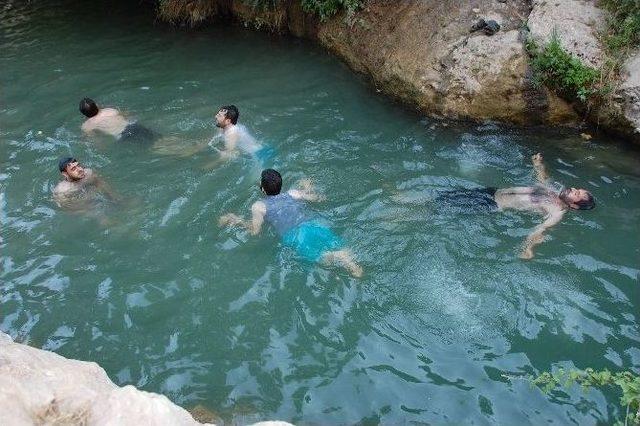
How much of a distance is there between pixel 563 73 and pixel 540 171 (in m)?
1.93

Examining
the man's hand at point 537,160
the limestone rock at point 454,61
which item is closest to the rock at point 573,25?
the limestone rock at point 454,61

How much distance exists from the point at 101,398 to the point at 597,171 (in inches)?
288

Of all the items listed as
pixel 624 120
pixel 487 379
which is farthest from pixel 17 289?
pixel 624 120

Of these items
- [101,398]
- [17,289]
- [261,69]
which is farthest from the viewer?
[261,69]

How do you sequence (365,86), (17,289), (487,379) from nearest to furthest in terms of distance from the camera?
(487,379)
(17,289)
(365,86)

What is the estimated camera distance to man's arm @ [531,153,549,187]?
7.84 m

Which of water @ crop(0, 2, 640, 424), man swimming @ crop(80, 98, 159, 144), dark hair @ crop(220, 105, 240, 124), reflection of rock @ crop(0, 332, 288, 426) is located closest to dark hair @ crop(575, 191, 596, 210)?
water @ crop(0, 2, 640, 424)

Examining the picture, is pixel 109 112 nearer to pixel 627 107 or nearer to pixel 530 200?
pixel 530 200

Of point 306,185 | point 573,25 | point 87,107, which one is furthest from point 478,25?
point 87,107

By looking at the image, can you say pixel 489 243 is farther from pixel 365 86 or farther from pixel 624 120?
pixel 365 86

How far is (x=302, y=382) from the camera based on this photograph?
5.31m

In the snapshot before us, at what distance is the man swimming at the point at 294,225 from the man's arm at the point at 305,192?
15mm

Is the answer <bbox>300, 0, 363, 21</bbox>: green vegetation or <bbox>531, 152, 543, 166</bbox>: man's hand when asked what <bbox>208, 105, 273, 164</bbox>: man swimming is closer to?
<bbox>300, 0, 363, 21</bbox>: green vegetation

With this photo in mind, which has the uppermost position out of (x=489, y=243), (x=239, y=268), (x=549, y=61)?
(x=549, y=61)
